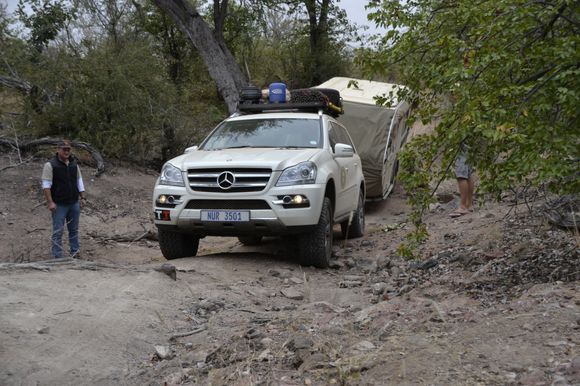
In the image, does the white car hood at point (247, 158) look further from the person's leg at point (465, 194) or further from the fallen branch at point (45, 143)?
the fallen branch at point (45, 143)

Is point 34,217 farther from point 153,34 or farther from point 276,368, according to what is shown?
point 153,34

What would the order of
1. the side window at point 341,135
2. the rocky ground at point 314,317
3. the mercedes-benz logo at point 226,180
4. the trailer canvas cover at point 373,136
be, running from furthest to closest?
the trailer canvas cover at point 373,136 → the side window at point 341,135 → the mercedes-benz logo at point 226,180 → the rocky ground at point 314,317

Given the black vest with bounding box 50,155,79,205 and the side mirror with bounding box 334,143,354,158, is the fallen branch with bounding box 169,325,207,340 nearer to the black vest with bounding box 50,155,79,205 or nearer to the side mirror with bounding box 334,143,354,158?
the side mirror with bounding box 334,143,354,158

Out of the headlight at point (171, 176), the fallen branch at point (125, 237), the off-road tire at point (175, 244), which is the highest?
the headlight at point (171, 176)

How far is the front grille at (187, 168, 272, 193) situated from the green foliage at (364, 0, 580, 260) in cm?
200

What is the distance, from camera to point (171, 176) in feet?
24.9

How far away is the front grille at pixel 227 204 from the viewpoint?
23.5ft

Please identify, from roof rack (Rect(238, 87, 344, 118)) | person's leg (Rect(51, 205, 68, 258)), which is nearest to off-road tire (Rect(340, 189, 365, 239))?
Answer: roof rack (Rect(238, 87, 344, 118))

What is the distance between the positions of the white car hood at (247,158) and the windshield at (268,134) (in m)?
0.33

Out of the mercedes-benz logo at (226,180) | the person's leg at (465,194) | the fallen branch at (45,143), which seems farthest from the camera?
the fallen branch at (45,143)

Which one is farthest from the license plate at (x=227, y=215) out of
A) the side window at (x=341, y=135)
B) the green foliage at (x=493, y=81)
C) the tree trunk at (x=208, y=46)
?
the tree trunk at (x=208, y=46)

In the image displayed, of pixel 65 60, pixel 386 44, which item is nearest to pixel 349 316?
pixel 386 44

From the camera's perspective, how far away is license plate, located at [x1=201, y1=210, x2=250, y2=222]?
713 centimetres

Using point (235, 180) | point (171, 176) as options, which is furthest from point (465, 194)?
point (171, 176)
